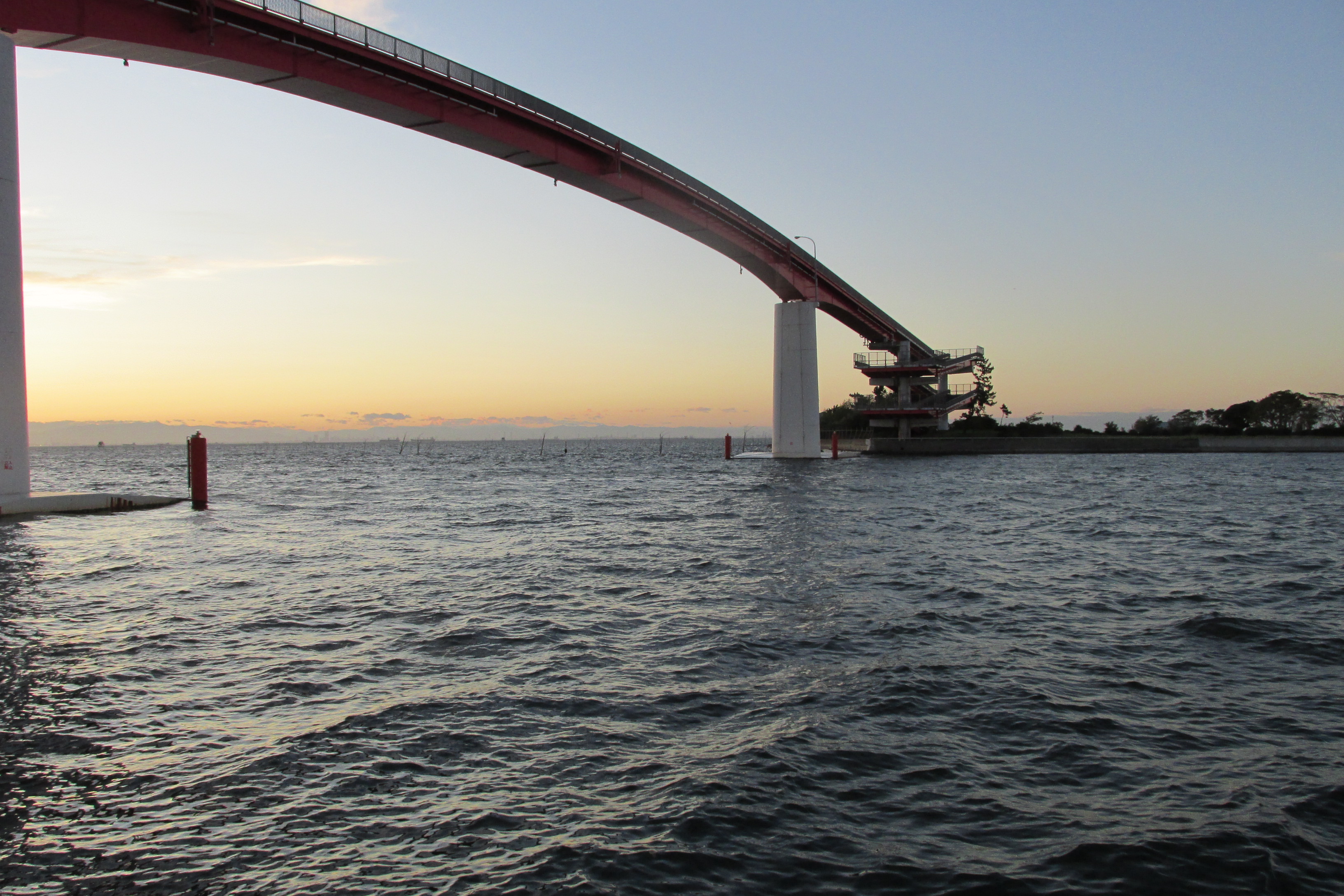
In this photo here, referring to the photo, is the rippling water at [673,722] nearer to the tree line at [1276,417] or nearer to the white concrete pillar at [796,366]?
the white concrete pillar at [796,366]

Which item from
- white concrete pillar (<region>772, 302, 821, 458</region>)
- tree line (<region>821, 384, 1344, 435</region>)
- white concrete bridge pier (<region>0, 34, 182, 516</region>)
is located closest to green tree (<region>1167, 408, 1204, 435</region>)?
tree line (<region>821, 384, 1344, 435</region>)

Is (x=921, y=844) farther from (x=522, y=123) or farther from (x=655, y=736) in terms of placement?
(x=522, y=123)

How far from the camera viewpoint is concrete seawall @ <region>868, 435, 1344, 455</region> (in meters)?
86.9

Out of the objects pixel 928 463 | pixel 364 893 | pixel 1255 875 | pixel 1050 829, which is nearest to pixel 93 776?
pixel 364 893

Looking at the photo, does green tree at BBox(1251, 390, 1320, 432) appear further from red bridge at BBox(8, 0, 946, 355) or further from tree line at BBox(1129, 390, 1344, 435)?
red bridge at BBox(8, 0, 946, 355)

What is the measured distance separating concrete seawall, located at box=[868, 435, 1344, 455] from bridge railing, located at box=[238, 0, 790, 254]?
48.7m

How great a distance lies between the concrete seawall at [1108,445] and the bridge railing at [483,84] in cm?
4867

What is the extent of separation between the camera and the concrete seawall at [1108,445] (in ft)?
285

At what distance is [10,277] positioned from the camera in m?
21.5

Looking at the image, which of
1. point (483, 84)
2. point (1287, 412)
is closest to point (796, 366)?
point (483, 84)

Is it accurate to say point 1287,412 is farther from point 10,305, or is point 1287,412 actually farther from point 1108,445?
point 10,305

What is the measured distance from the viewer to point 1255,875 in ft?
15.3

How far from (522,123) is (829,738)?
3397 cm

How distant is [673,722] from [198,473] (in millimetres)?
28052
